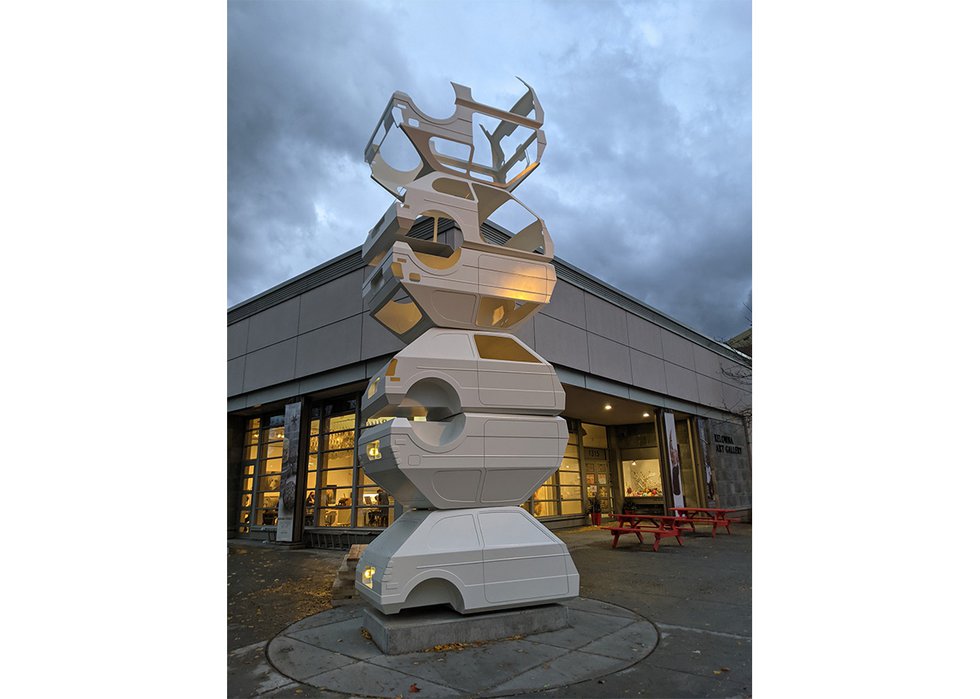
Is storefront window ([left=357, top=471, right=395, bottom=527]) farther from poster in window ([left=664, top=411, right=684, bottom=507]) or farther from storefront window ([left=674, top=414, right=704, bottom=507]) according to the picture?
storefront window ([left=674, top=414, right=704, bottom=507])

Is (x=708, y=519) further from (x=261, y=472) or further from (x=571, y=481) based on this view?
(x=261, y=472)

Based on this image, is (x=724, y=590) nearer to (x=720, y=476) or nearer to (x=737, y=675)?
(x=737, y=675)

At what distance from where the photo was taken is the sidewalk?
4.34m

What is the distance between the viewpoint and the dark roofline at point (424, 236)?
1491cm

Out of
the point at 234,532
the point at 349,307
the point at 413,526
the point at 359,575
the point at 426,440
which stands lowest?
the point at 234,532

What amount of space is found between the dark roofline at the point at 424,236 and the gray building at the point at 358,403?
2.2 inches

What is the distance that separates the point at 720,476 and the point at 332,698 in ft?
71.6

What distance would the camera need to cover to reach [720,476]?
23.0m

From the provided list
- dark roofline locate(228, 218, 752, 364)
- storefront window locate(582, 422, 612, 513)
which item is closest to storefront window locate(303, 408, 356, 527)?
dark roofline locate(228, 218, 752, 364)

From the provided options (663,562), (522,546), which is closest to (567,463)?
(663,562)

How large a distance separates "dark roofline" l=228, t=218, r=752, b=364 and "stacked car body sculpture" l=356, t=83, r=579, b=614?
275 inches

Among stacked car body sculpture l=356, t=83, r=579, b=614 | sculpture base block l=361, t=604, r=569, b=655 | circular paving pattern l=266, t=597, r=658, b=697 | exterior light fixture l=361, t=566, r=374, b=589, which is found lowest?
circular paving pattern l=266, t=597, r=658, b=697

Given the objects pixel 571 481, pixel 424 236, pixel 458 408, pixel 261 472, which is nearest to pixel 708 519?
pixel 571 481

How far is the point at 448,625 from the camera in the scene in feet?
17.6
